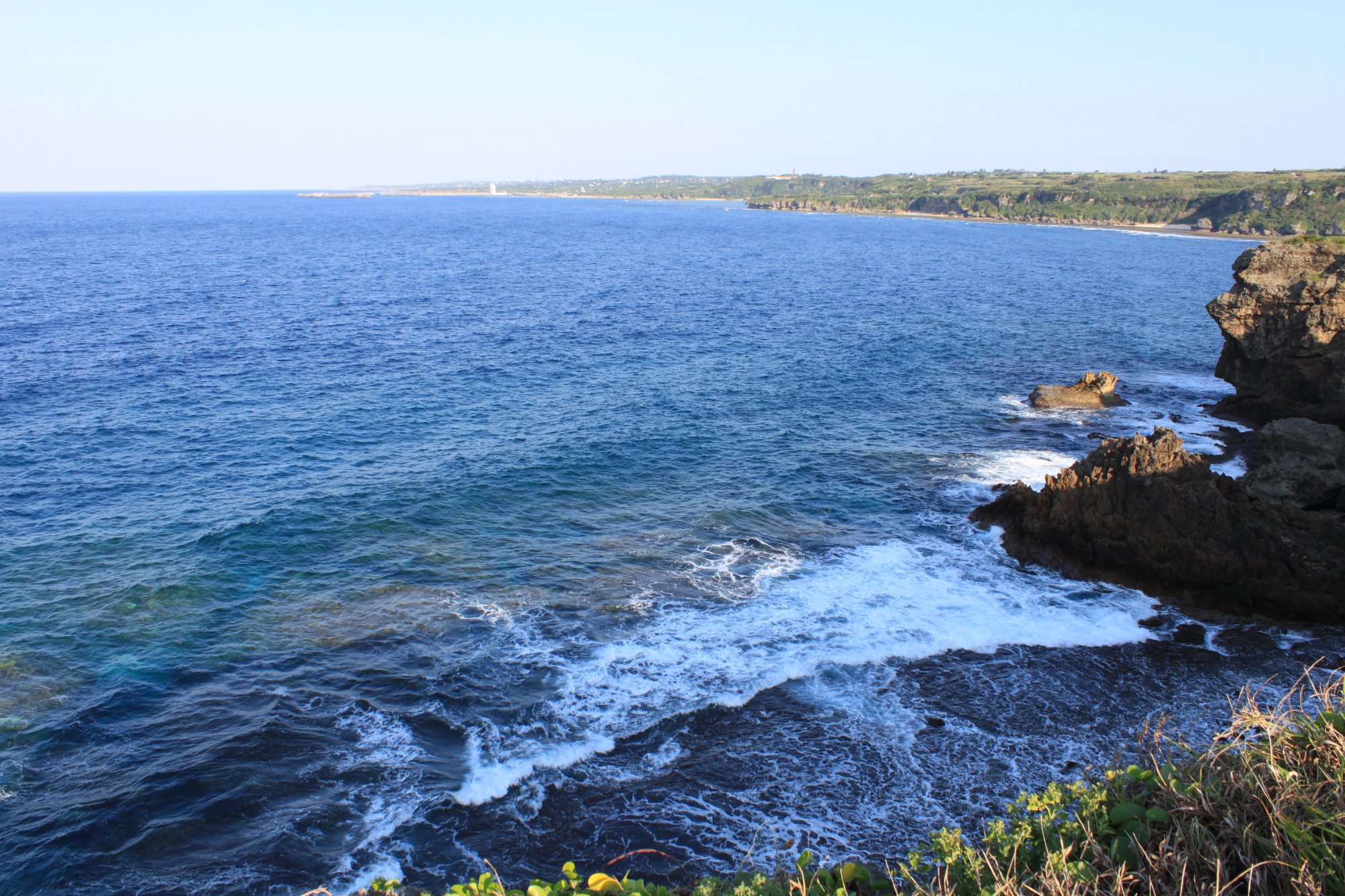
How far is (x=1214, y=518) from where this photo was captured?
98.4 ft

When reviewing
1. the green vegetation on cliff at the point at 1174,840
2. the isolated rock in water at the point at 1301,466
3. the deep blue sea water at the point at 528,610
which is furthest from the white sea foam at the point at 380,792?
the isolated rock in water at the point at 1301,466

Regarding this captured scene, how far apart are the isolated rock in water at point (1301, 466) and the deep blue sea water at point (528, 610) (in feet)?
30.1

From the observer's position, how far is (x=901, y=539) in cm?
3434

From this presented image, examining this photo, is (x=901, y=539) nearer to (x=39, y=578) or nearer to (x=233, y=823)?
(x=233, y=823)

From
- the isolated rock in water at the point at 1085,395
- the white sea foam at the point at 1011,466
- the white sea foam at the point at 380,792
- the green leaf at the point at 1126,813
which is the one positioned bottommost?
the white sea foam at the point at 380,792

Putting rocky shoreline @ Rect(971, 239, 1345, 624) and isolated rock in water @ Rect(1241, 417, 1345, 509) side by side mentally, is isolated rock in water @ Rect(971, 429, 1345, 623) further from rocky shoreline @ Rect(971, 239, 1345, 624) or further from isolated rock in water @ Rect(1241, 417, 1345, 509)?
isolated rock in water @ Rect(1241, 417, 1345, 509)

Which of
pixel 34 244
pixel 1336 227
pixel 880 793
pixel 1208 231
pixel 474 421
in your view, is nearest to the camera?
pixel 880 793

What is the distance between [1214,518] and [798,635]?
16225 mm

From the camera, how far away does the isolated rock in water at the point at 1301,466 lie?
1326 inches

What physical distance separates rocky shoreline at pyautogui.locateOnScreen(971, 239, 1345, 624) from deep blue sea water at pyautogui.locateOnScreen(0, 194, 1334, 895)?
1697 mm

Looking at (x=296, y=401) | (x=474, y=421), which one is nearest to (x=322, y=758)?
(x=474, y=421)

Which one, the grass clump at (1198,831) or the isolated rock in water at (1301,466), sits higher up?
the grass clump at (1198,831)

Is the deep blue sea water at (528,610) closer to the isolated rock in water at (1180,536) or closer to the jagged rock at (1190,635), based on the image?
the jagged rock at (1190,635)

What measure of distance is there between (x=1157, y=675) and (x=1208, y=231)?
656 ft
